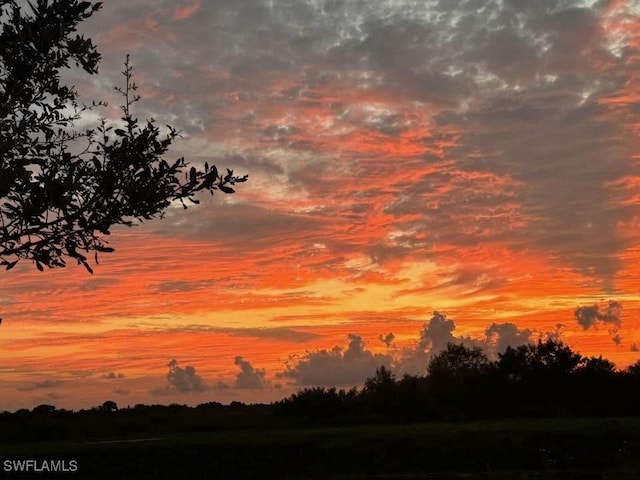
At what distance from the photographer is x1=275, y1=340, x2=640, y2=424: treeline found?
6519cm

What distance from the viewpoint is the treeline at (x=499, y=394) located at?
65.2 meters

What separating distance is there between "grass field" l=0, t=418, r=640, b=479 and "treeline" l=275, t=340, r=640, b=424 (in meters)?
20.5

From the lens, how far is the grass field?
130 ft

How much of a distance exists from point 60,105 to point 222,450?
2939 centimetres

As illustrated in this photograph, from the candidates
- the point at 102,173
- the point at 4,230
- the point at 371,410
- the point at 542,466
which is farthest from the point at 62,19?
the point at 371,410

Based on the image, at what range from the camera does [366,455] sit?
40469mm

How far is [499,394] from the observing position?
226 feet

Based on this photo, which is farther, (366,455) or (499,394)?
(499,394)

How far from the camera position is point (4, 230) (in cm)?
1445

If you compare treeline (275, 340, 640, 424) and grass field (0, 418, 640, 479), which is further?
treeline (275, 340, 640, 424)

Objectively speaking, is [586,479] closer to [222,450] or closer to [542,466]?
[542,466]

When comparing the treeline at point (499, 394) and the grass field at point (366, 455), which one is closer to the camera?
the grass field at point (366, 455)

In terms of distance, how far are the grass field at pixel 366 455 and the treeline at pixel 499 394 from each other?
20.5 meters

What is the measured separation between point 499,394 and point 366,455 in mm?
32308
